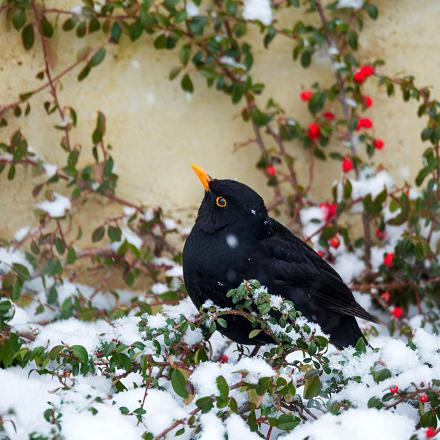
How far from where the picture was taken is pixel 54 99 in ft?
14.4

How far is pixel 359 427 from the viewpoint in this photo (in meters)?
2.20

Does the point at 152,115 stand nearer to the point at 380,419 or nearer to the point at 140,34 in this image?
the point at 140,34

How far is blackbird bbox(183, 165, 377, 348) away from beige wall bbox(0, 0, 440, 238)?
4.23ft

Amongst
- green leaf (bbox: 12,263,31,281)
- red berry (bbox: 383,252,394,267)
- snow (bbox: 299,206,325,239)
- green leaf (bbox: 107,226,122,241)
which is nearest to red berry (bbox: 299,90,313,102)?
snow (bbox: 299,206,325,239)

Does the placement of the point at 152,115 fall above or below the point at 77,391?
above

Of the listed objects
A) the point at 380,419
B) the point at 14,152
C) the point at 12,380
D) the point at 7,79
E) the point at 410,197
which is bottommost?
the point at 380,419

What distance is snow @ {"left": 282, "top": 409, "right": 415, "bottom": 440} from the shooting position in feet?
7.16

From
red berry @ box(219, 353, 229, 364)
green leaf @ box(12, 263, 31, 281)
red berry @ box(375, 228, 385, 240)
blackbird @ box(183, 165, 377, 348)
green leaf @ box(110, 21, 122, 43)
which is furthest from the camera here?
red berry @ box(375, 228, 385, 240)

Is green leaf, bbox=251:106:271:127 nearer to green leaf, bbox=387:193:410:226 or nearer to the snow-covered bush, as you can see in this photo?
the snow-covered bush

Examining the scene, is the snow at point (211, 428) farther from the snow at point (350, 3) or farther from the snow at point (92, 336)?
the snow at point (350, 3)

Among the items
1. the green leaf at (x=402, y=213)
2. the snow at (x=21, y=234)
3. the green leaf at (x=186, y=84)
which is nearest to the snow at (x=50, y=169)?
the snow at (x=21, y=234)

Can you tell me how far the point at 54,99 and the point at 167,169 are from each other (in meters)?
0.73

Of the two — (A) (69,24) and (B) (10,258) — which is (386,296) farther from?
(A) (69,24)

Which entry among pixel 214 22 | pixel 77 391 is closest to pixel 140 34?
pixel 214 22
